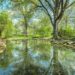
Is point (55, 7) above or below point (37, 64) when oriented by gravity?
above

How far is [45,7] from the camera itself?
48.5 m

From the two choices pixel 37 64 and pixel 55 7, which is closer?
pixel 37 64

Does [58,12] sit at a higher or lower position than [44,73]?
higher

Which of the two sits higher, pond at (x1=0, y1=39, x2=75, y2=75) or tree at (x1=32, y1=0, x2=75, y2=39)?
tree at (x1=32, y1=0, x2=75, y2=39)

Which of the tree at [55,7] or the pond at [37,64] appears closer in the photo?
the pond at [37,64]

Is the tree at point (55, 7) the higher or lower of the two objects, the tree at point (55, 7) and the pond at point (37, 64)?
the higher

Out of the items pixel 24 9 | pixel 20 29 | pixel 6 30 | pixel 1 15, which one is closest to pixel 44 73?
pixel 6 30

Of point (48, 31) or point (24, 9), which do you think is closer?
point (24, 9)

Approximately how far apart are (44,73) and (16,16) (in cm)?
7157

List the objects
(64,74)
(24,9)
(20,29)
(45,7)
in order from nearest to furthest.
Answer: (64,74) < (45,7) < (24,9) < (20,29)

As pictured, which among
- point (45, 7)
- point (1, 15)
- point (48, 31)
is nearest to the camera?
point (45, 7)

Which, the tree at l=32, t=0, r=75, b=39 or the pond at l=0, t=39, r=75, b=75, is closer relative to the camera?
the pond at l=0, t=39, r=75, b=75

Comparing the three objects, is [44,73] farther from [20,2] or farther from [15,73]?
[20,2]

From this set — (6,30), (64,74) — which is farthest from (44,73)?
(6,30)
